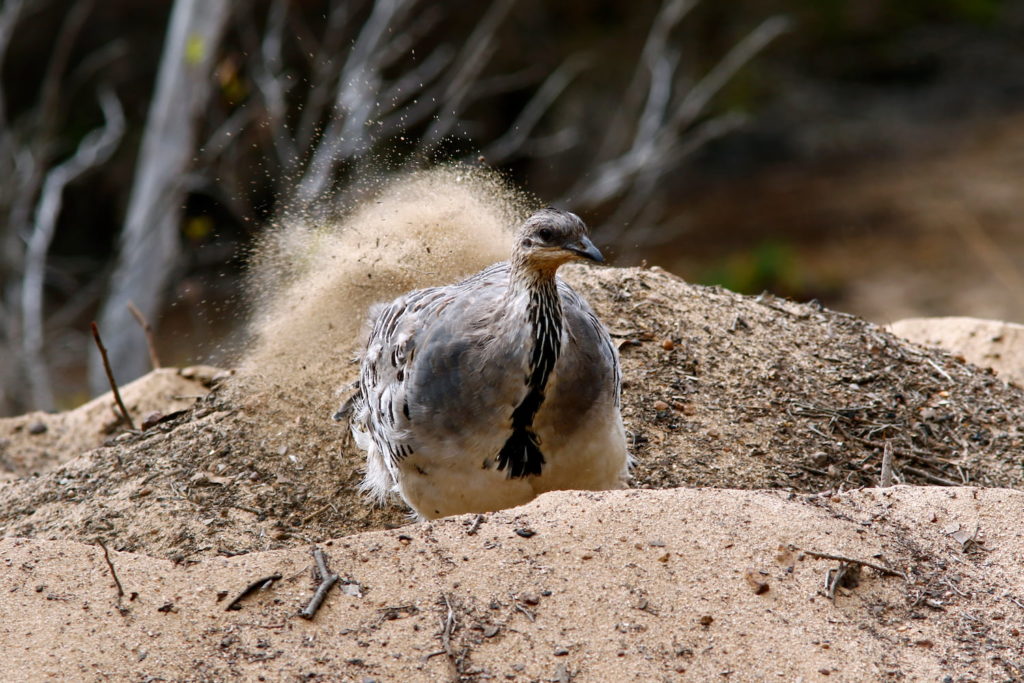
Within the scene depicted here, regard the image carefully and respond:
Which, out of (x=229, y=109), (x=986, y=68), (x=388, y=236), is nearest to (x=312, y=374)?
(x=388, y=236)

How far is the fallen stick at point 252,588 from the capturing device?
3.65 metres

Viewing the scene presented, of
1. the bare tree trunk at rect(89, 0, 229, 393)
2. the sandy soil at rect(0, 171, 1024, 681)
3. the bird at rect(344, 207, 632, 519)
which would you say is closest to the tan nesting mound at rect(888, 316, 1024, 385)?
the sandy soil at rect(0, 171, 1024, 681)

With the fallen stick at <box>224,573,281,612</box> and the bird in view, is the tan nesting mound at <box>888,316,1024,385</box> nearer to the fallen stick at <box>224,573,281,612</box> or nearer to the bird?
the bird

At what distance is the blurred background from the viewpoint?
10.3 metres

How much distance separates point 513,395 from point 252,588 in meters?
1.22

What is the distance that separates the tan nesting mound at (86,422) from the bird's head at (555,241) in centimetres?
284

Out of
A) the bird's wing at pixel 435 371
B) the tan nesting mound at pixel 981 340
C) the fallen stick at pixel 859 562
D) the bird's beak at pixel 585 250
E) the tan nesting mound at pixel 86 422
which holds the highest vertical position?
the tan nesting mound at pixel 981 340

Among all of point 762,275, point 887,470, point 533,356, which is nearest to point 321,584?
point 533,356

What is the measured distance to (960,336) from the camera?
22.6 ft

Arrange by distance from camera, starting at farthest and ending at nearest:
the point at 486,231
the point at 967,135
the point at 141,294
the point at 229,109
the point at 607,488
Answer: the point at 967,135 < the point at 229,109 < the point at 141,294 < the point at 486,231 < the point at 607,488

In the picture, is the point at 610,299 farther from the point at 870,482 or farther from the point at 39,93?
the point at 39,93

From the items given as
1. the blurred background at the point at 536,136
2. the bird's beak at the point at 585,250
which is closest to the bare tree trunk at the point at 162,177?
the blurred background at the point at 536,136

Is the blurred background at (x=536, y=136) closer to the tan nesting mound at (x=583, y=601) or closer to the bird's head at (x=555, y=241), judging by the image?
the bird's head at (x=555, y=241)

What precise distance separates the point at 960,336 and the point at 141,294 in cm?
712
